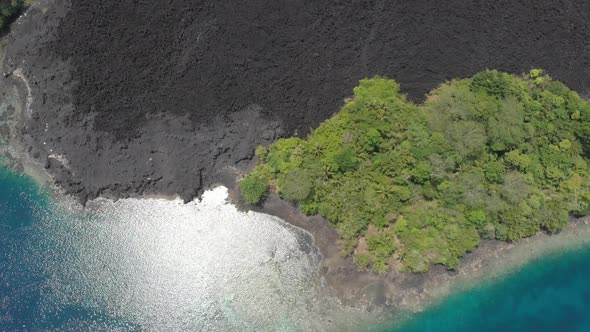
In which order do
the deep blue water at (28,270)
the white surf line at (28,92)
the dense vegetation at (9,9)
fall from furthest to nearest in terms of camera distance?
the dense vegetation at (9,9), the white surf line at (28,92), the deep blue water at (28,270)

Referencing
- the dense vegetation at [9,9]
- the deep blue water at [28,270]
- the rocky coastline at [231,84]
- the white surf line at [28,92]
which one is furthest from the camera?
the dense vegetation at [9,9]

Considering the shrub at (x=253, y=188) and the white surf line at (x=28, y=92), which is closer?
the shrub at (x=253, y=188)

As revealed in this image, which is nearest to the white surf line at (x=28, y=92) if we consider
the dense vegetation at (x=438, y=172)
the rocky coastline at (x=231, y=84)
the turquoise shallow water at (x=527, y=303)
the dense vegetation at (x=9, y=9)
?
the rocky coastline at (x=231, y=84)

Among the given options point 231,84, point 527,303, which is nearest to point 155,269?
point 231,84

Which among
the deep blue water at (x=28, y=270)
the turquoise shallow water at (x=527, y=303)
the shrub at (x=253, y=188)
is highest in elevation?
the shrub at (x=253, y=188)

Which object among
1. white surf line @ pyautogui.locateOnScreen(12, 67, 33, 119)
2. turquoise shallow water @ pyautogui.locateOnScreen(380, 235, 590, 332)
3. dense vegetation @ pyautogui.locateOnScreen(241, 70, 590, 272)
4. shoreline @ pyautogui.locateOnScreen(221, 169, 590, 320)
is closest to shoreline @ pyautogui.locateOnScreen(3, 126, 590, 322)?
shoreline @ pyautogui.locateOnScreen(221, 169, 590, 320)

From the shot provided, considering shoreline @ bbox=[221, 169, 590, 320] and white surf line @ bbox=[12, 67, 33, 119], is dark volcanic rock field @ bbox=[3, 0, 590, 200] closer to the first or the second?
white surf line @ bbox=[12, 67, 33, 119]

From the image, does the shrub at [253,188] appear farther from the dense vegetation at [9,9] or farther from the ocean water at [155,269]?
the dense vegetation at [9,9]
